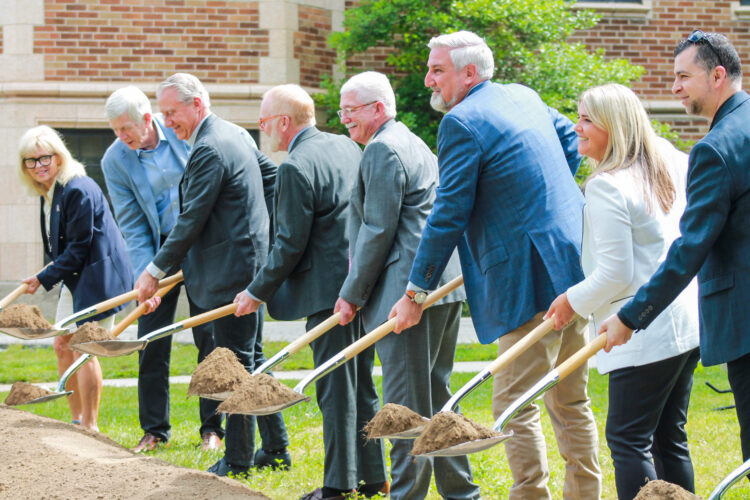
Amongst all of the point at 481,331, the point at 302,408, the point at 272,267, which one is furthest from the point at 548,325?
the point at 302,408

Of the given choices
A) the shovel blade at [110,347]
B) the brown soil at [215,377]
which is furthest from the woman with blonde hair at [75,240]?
the brown soil at [215,377]

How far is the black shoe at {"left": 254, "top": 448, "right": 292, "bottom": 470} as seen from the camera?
6.30 m

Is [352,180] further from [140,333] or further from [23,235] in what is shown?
[23,235]

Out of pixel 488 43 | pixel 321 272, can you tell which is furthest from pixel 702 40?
pixel 488 43

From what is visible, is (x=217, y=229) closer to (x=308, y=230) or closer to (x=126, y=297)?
(x=126, y=297)

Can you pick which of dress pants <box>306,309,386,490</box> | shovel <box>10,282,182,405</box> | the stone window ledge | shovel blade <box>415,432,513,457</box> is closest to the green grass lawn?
dress pants <box>306,309,386,490</box>

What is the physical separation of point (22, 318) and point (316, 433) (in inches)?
86.4

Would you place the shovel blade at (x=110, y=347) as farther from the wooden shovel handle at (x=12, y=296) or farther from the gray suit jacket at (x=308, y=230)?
the wooden shovel handle at (x=12, y=296)

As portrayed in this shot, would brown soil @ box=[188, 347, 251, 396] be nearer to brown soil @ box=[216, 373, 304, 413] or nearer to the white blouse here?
brown soil @ box=[216, 373, 304, 413]

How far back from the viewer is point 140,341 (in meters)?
5.73

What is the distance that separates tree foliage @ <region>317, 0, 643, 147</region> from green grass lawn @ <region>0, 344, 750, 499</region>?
4.65m

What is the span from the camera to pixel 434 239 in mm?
4555

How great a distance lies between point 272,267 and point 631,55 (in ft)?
35.6

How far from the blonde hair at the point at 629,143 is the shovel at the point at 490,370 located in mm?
640
